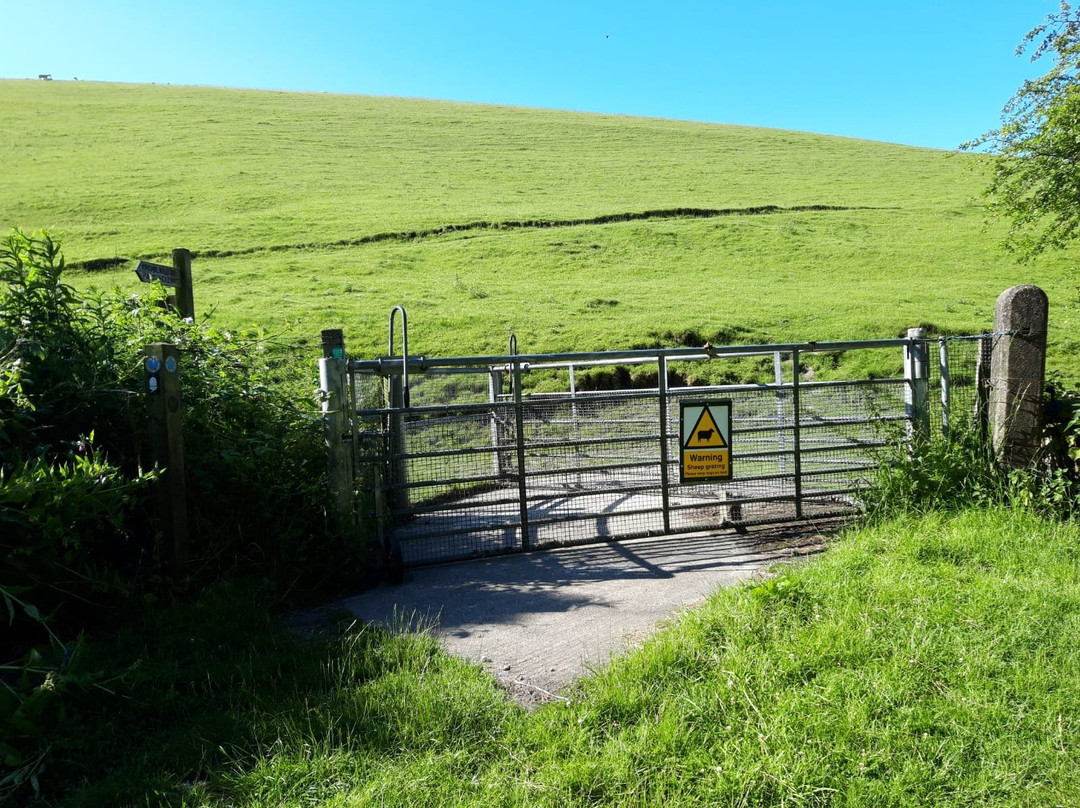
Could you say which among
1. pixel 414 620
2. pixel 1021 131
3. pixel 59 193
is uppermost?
pixel 59 193

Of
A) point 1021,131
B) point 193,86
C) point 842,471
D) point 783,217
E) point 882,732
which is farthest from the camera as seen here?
point 193,86

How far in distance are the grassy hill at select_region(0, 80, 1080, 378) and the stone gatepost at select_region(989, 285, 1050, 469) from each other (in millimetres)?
11332

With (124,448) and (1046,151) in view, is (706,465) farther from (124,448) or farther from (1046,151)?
Answer: (1046,151)

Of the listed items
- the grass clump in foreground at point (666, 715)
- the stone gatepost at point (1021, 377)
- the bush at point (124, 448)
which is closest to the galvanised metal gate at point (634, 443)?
the stone gatepost at point (1021, 377)

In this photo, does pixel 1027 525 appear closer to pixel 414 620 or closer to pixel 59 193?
pixel 414 620

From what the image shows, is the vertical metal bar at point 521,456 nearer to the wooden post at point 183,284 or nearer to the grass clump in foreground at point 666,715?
the grass clump in foreground at point 666,715

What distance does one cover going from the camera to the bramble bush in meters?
3.54

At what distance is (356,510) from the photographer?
5.29m

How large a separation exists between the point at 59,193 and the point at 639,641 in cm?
3723

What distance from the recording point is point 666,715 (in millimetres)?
3035

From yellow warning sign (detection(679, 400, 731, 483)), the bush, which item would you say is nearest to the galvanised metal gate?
yellow warning sign (detection(679, 400, 731, 483))

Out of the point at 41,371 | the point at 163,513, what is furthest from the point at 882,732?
the point at 41,371

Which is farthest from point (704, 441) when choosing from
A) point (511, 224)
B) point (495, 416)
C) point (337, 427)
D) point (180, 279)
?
point (511, 224)

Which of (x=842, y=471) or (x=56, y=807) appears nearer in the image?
(x=56, y=807)
